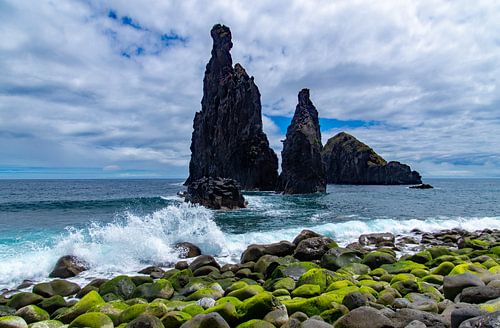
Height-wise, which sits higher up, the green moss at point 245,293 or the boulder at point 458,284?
the boulder at point 458,284

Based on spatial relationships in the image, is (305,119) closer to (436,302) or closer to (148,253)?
(148,253)

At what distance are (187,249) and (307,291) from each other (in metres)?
8.20

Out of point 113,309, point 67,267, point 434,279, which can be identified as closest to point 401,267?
point 434,279

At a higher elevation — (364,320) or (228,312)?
(364,320)

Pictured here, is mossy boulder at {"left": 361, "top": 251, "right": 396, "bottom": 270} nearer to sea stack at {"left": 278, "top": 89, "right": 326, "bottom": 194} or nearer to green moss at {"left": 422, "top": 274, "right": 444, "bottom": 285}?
green moss at {"left": 422, "top": 274, "right": 444, "bottom": 285}

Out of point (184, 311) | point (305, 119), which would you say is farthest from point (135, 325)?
point (305, 119)

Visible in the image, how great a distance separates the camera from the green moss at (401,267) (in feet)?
35.0

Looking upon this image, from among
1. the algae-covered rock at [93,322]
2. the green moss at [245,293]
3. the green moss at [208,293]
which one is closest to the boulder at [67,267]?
the green moss at [208,293]

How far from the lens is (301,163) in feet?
252

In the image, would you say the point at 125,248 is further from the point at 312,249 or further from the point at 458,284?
the point at 458,284

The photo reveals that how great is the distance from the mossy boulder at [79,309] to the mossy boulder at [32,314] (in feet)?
1.12

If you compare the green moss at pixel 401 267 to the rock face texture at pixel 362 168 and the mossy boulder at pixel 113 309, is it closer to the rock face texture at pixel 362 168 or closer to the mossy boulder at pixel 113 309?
the mossy boulder at pixel 113 309

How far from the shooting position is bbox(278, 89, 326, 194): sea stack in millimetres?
75688

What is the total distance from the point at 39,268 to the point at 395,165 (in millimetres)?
143498
